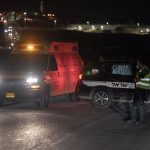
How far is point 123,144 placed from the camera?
10695 millimetres

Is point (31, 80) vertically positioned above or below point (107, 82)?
above

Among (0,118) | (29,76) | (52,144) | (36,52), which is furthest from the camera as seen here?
(36,52)

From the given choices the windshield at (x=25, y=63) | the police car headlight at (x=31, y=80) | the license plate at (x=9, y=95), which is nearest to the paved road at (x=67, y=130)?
the license plate at (x=9, y=95)

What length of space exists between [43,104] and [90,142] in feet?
22.1

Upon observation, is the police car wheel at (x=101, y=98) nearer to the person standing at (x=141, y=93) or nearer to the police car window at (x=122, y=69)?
the police car window at (x=122, y=69)

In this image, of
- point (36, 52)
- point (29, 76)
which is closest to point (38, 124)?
point (29, 76)

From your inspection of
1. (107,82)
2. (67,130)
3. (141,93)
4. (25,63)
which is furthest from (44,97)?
(67,130)

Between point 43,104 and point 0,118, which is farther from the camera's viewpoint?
point 43,104

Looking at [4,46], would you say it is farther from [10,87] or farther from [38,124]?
[38,124]

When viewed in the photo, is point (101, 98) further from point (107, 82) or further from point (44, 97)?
point (44, 97)

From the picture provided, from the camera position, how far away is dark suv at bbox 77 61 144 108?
17.4 metres

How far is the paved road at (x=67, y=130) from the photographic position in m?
10.6

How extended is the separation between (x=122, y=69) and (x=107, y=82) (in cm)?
63

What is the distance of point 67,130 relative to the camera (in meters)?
12.5
